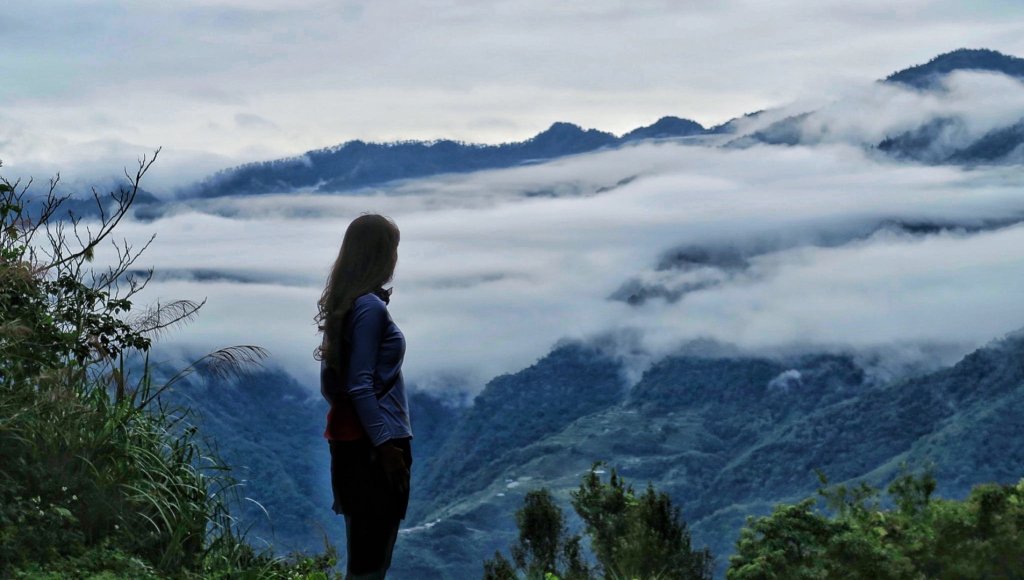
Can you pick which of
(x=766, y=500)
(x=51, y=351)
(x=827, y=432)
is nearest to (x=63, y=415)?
(x=51, y=351)

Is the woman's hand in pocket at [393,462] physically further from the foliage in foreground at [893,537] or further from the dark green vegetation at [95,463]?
the foliage in foreground at [893,537]

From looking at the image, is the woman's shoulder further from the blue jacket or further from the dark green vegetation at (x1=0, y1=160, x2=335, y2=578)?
the dark green vegetation at (x1=0, y1=160, x2=335, y2=578)

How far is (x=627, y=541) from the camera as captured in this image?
1304 centimetres

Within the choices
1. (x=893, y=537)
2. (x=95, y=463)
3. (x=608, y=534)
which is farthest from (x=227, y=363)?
(x=608, y=534)

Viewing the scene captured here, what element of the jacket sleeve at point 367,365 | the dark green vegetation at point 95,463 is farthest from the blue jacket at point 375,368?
the dark green vegetation at point 95,463

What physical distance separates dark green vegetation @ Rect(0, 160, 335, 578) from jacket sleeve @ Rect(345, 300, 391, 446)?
2.20 metres

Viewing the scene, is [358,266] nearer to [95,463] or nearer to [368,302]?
[368,302]

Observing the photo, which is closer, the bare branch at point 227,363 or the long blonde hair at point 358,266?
the long blonde hair at point 358,266

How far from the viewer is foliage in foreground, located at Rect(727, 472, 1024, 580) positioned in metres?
7.98

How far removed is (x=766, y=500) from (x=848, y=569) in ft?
567

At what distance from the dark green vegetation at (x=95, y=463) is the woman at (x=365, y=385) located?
73.5 inches

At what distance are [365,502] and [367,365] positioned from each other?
2.23ft

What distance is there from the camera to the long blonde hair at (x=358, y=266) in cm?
572

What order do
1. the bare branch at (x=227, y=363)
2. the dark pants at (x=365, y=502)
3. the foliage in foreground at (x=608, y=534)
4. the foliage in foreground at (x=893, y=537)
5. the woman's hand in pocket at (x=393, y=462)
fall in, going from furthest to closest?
the foliage in foreground at (x=608, y=534) → the bare branch at (x=227, y=363) → the foliage in foreground at (x=893, y=537) → the dark pants at (x=365, y=502) → the woman's hand in pocket at (x=393, y=462)
